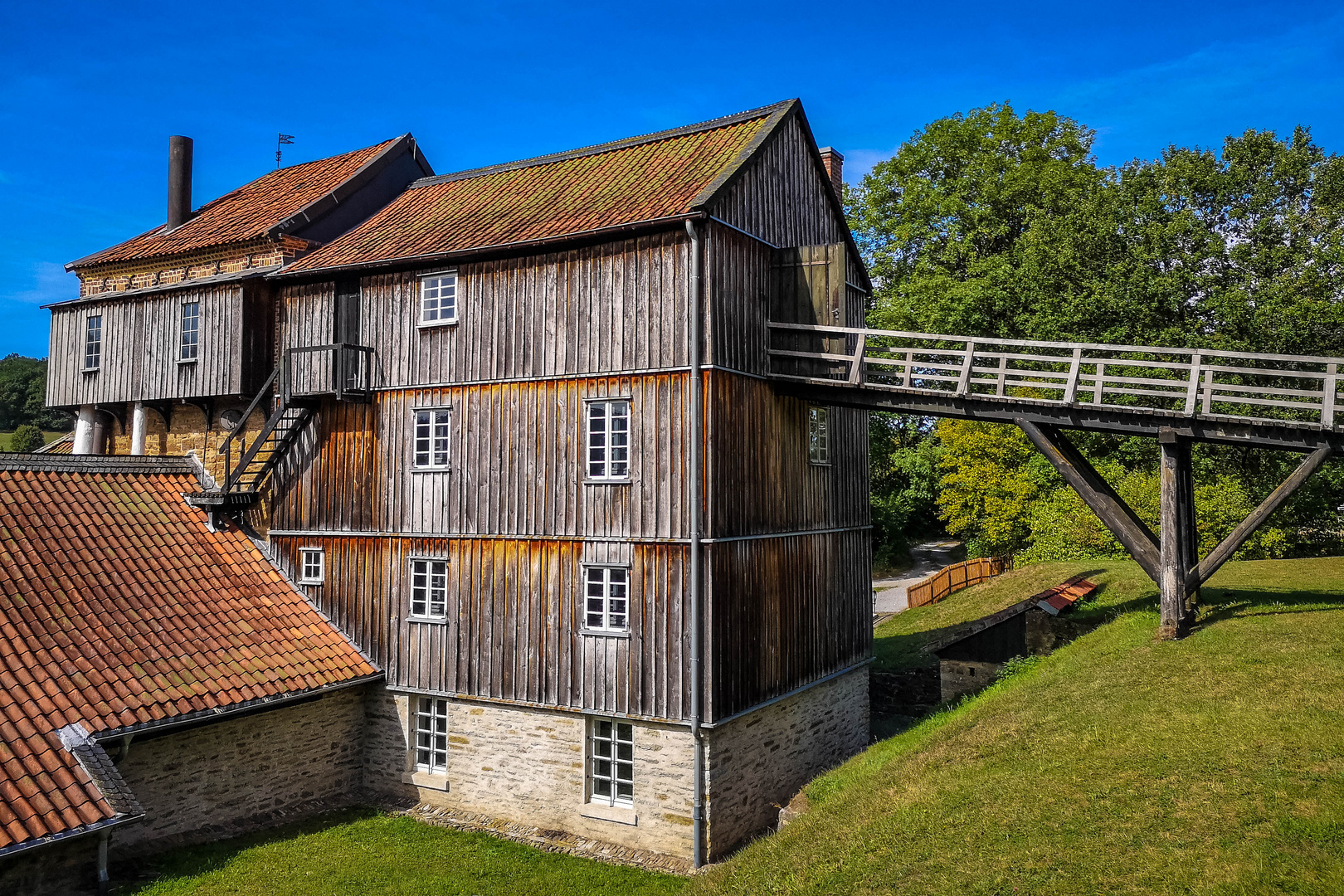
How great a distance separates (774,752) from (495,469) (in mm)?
7376

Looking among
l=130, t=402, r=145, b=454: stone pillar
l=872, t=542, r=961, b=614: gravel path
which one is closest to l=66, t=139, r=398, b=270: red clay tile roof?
l=130, t=402, r=145, b=454: stone pillar

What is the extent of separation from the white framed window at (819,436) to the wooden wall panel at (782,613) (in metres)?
1.63

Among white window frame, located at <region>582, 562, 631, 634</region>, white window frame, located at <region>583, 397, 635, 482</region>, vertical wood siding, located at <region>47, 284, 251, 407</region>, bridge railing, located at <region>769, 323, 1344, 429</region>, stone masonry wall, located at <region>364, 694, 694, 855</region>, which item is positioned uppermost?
vertical wood siding, located at <region>47, 284, 251, 407</region>

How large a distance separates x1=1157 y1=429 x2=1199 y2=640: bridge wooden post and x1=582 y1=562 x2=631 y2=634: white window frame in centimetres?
911

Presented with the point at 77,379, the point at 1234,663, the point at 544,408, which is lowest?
the point at 1234,663

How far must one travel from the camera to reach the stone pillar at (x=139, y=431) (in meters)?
21.8

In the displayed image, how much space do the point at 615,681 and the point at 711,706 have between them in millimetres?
1810

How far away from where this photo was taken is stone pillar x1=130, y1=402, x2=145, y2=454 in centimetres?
2183

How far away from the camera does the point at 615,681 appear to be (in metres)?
15.6

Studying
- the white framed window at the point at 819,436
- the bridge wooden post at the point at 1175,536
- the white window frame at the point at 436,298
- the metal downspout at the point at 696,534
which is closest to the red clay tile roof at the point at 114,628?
the white window frame at the point at 436,298

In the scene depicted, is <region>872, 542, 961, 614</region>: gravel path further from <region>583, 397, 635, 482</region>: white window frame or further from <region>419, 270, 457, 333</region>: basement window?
<region>419, 270, 457, 333</region>: basement window

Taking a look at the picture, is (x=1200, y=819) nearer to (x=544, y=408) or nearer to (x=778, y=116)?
(x=544, y=408)

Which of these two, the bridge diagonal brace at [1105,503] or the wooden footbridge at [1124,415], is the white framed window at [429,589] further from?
the bridge diagonal brace at [1105,503]

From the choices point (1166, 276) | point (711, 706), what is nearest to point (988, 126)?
point (1166, 276)
